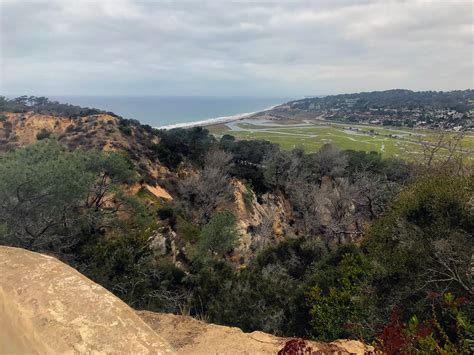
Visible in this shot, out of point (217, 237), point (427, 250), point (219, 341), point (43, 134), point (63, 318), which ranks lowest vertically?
point (217, 237)

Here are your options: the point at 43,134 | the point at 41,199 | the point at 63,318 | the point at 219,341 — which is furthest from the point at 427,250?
the point at 43,134

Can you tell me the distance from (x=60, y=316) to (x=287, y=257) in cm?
1407

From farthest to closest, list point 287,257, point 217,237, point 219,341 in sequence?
point 217,237 → point 287,257 → point 219,341

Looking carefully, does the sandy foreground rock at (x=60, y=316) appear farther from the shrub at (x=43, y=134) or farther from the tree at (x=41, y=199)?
the shrub at (x=43, y=134)

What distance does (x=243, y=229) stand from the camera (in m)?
28.0

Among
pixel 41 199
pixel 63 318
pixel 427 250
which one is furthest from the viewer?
pixel 41 199

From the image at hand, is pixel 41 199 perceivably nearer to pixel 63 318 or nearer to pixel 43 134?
pixel 63 318

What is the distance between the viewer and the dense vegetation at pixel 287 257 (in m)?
6.86

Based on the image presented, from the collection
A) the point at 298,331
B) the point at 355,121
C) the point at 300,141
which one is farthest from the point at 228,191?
the point at 355,121

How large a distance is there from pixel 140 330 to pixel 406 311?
622cm

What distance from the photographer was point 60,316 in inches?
124

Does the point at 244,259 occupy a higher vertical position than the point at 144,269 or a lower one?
lower

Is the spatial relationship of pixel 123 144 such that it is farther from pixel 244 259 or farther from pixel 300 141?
pixel 300 141

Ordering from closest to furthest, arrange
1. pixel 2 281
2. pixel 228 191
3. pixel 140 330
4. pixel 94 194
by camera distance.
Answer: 1. pixel 140 330
2. pixel 2 281
3. pixel 94 194
4. pixel 228 191
